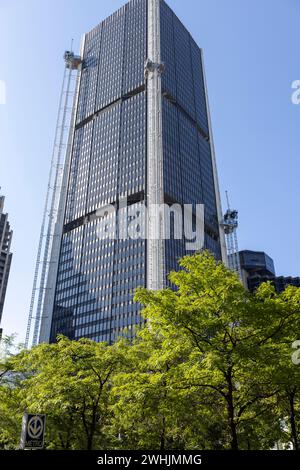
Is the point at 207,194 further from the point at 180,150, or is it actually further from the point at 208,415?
the point at 208,415

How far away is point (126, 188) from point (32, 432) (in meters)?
146

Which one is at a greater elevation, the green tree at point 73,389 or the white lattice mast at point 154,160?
the white lattice mast at point 154,160

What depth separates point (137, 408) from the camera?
64.4ft

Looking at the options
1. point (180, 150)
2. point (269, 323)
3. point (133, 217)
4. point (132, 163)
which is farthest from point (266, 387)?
point (180, 150)

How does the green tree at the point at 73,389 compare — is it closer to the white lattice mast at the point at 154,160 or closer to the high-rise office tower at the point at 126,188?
the high-rise office tower at the point at 126,188

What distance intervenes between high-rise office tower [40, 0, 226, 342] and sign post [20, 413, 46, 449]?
112243 millimetres

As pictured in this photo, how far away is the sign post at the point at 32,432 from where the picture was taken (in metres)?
16.1

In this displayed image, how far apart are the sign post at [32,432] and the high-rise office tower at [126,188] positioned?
112 meters

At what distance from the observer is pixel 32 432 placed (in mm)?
16375

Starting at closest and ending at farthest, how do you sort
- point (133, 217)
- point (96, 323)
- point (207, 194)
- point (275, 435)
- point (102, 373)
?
1. point (275, 435)
2. point (102, 373)
3. point (96, 323)
4. point (133, 217)
5. point (207, 194)

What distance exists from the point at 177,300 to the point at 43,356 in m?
11.9

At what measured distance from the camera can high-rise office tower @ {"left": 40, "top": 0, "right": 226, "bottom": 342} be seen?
142m

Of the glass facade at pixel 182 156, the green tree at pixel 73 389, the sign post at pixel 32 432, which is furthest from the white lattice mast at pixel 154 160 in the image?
the sign post at pixel 32 432

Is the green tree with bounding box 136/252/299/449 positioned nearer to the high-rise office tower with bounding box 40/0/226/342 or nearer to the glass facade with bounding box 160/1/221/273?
the high-rise office tower with bounding box 40/0/226/342
